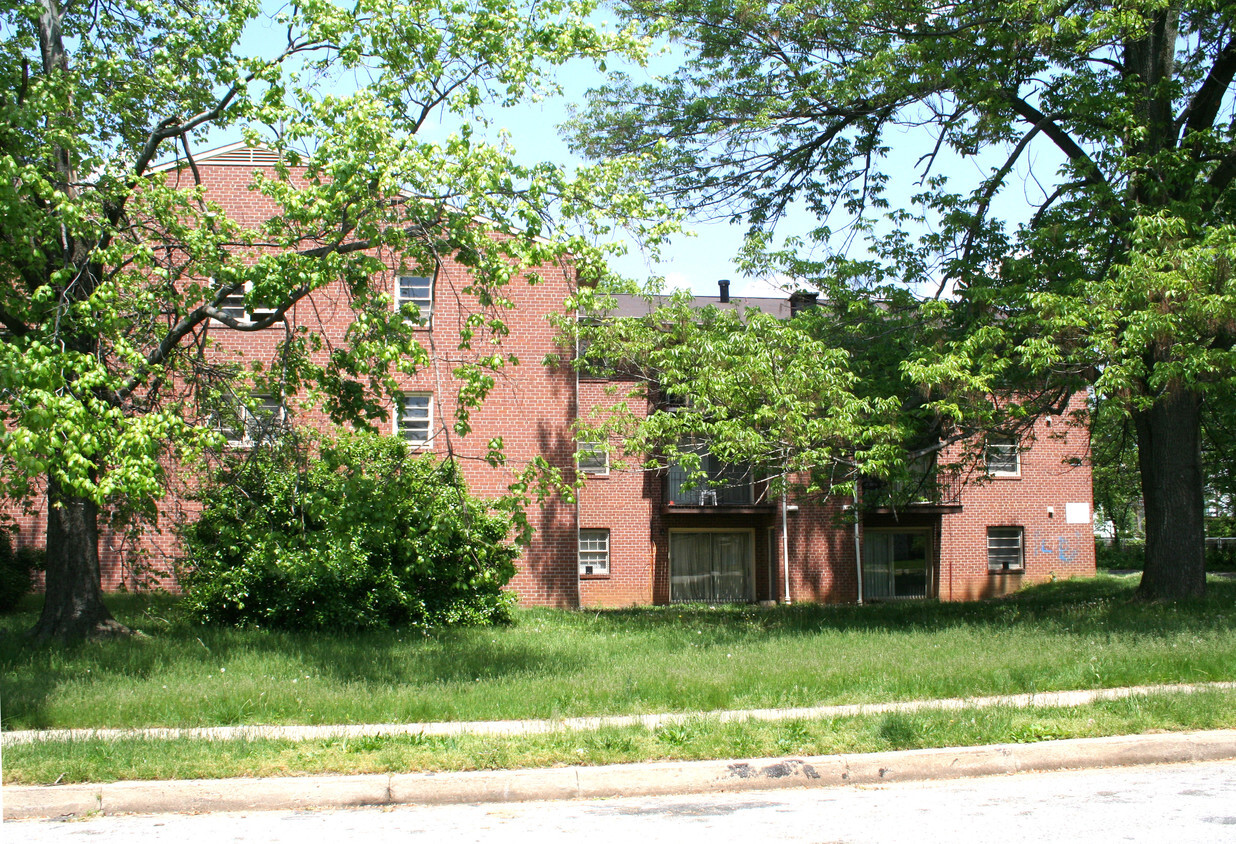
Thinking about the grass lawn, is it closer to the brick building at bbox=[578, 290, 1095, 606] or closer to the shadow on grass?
the shadow on grass

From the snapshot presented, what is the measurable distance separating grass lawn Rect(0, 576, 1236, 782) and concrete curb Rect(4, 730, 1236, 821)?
0.75 feet

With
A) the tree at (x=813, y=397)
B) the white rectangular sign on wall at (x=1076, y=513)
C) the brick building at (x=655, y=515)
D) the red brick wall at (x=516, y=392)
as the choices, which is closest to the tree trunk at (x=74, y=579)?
the brick building at (x=655, y=515)

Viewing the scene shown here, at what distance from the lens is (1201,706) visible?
7.88 meters

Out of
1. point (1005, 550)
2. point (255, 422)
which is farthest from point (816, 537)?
point (255, 422)

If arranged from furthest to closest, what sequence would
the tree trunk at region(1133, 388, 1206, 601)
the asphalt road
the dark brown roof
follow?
the dark brown roof → the tree trunk at region(1133, 388, 1206, 601) → the asphalt road

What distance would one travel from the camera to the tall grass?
848 cm

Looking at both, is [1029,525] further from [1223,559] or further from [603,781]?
[603,781]

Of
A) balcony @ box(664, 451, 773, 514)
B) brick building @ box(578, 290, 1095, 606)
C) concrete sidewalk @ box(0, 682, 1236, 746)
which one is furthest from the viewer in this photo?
balcony @ box(664, 451, 773, 514)

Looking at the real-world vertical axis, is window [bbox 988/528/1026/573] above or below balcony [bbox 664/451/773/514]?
below

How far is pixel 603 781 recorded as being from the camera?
258 inches

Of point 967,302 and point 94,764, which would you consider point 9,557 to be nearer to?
point 94,764

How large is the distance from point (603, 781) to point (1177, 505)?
40.7 feet

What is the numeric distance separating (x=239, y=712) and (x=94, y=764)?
6.01 ft

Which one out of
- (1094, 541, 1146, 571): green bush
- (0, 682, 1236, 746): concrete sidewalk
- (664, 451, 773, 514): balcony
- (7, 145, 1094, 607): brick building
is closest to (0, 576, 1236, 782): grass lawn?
(0, 682, 1236, 746): concrete sidewalk
